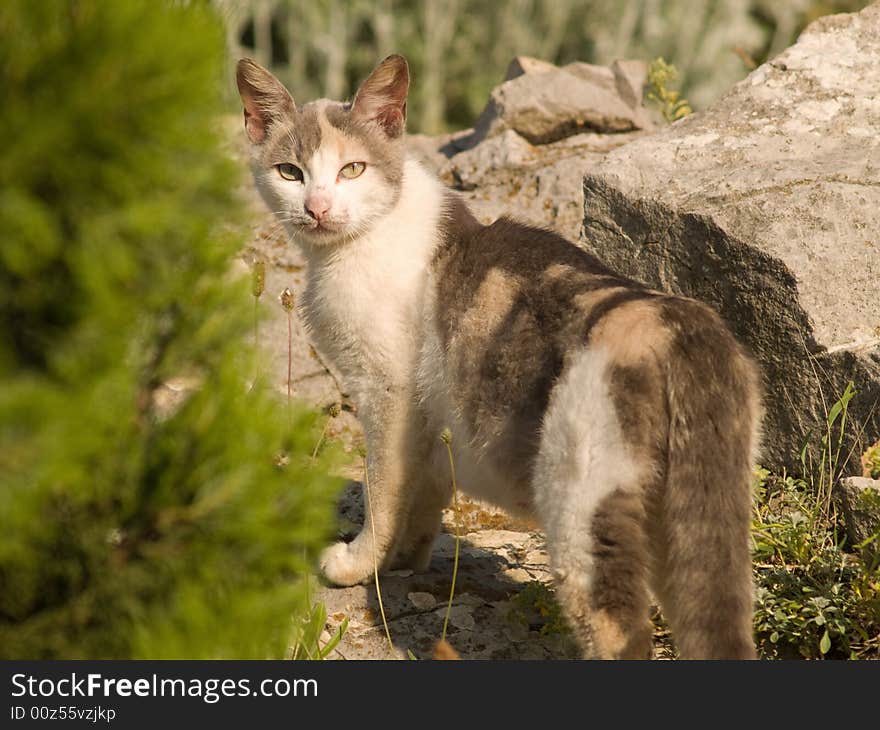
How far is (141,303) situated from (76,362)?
0.17 metres

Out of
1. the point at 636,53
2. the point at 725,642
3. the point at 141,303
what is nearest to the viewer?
the point at 141,303

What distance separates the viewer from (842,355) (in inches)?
142

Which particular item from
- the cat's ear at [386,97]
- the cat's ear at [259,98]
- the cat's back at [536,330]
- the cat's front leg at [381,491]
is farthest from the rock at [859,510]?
the cat's ear at [259,98]

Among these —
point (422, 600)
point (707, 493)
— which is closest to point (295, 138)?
point (422, 600)

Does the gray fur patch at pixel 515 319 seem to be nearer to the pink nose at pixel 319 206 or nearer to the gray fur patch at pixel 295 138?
the pink nose at pixel 319 206

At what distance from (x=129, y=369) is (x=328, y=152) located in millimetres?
2145

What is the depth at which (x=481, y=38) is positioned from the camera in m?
12.8

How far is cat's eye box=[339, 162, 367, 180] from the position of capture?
3643 mm

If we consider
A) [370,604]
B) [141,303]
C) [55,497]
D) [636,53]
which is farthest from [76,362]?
[636,53]

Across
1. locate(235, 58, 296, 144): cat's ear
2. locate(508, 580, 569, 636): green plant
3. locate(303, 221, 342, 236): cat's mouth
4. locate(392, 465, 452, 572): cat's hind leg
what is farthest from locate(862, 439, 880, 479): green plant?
locate(235, 58, 296, 144): cat's ear

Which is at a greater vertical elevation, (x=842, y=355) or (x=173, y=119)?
(x=173, y=119)

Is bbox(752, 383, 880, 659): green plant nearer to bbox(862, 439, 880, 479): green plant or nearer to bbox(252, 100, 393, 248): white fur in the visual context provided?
bbox(862, 439, 880, 479): green plant

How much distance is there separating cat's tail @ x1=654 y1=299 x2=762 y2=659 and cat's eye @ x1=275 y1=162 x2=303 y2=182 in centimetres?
168

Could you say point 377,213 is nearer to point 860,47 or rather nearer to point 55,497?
point 55,497
